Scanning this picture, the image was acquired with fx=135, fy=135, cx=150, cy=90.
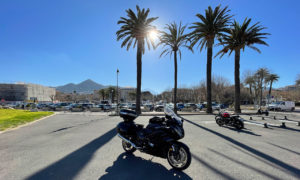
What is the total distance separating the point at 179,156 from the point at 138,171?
108cm

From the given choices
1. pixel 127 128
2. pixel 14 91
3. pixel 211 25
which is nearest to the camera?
pixel 127 128

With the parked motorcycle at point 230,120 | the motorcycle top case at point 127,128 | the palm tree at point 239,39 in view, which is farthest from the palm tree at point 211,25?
the motorcycle top case at point 127,128

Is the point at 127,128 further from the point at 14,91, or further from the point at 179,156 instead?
the point at 14,91

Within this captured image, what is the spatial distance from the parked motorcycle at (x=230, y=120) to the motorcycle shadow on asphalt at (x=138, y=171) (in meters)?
7.36

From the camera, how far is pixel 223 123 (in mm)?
9602

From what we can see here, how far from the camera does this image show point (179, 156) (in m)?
3.41

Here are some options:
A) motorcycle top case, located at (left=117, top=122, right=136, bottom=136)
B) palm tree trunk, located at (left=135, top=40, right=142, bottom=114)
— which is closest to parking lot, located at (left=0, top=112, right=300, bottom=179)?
motorcycle top case, located at (left=117, top=122, right=136, bottom=136)

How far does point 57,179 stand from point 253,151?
5847mm

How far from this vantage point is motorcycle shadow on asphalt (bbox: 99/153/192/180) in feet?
10.1

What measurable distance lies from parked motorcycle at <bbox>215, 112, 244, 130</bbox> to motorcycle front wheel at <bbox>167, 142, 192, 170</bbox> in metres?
7.20

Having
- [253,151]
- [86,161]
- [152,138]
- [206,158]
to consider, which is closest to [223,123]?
[253,151]

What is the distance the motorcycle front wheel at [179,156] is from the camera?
3.25m

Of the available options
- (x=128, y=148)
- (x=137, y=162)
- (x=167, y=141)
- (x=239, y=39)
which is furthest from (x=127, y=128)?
(x=239, y=39)

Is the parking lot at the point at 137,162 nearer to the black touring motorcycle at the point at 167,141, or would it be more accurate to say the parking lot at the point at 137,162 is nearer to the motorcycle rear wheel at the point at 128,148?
the motorcycle rear wheel at the point at 128,148
